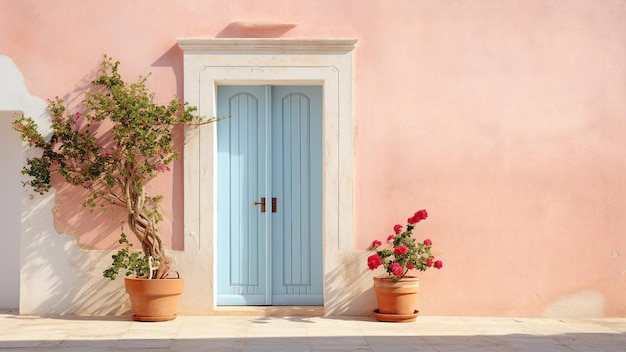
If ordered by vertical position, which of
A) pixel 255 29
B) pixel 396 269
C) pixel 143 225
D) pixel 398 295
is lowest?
pixel 398 295

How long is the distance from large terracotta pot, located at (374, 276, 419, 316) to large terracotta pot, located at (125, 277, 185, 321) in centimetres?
202

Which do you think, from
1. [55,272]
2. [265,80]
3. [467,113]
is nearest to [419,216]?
[467,113]

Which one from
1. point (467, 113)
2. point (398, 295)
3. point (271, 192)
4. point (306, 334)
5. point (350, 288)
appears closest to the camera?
point (306, 334)

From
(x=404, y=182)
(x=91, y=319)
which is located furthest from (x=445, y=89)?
(x=91, y=319)

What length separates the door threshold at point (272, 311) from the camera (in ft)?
26.3

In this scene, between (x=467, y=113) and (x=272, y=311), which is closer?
(x=272, y=311)

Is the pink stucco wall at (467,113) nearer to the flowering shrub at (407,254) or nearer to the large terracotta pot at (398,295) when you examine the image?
the flowering shrub at (407,254)

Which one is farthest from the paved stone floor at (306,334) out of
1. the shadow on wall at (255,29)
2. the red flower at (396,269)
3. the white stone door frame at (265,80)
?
the shadow on wall at (255,29)

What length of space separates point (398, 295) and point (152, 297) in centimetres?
238

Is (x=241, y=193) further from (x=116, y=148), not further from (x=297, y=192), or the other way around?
(x=116, y=148)

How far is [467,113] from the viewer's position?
8195 millimetres

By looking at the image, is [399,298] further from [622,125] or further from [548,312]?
[622,125]

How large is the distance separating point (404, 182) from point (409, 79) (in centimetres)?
108

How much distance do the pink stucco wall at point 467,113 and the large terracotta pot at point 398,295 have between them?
0.50 m
